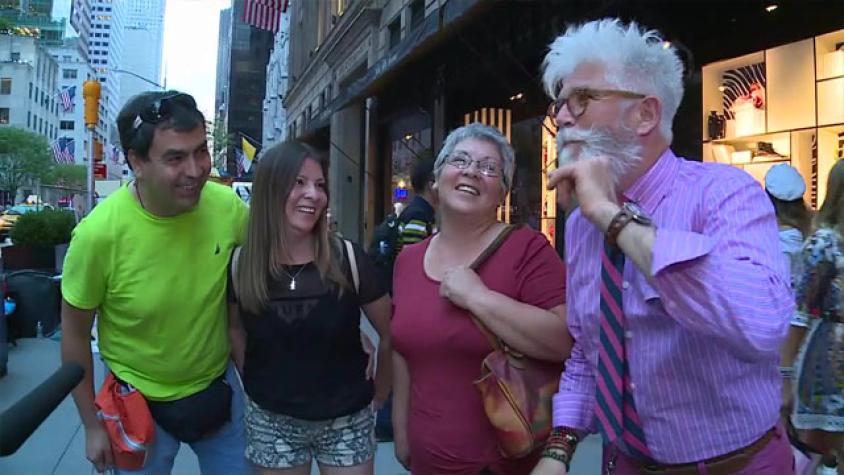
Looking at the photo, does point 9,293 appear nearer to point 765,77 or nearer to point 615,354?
point 615,354

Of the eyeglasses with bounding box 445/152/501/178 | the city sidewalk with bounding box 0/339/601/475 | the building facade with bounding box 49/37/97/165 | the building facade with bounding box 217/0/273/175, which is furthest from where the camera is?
the building facade with bounding box 49/37/97/165

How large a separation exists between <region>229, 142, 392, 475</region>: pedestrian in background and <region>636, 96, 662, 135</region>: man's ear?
1.41 metres

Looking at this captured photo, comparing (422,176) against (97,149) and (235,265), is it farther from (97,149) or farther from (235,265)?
(97,149)

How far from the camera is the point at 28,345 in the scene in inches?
374

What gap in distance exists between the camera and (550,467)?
1802 mm

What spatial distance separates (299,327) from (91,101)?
14.1m

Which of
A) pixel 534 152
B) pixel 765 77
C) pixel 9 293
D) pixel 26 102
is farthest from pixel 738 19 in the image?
pixel 26 102

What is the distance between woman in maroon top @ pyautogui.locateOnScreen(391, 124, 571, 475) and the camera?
7.18ft

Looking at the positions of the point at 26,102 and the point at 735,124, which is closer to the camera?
the point at 735,124

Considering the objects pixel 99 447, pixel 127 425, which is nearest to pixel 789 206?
pixel 127 425

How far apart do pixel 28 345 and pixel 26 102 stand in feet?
370

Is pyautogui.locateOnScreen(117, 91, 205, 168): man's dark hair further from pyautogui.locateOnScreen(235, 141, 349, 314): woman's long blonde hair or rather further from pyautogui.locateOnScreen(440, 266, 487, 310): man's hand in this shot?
pyautogui.locateOnScreen(440, 266, 487, 310): man's hand

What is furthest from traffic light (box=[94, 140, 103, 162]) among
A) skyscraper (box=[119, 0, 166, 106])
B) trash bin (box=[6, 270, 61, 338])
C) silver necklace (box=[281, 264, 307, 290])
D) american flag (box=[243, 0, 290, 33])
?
skyscraper (box=[119, 0, 166, 106])

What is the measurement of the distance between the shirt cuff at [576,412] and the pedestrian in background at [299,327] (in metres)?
1.01
